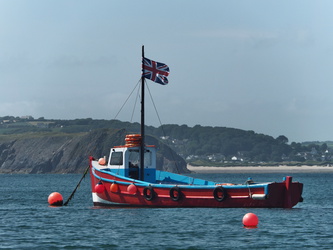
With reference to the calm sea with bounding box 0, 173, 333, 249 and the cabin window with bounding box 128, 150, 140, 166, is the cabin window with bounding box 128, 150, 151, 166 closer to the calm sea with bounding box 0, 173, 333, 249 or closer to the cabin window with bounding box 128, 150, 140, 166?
the cabin window with bounding box 128, 150, 140, 166

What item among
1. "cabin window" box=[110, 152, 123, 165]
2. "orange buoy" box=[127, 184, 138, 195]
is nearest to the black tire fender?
"orange buoy" box=[127, 184, 138, 195]

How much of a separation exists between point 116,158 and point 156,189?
14.9ft

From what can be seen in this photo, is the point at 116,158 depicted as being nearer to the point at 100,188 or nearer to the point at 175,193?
the point at 100,188

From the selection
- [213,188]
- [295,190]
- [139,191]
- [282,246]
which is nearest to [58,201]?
[139,191]

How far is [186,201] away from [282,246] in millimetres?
12333

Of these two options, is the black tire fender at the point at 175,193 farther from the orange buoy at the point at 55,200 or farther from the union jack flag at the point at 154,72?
the orange buoy at the point at 55,200

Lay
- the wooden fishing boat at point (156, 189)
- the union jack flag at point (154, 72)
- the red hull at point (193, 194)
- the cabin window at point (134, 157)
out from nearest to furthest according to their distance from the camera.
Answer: the red hull at point (193, 194), the wooden fishing boat at point (156, 189), the cabin window at point (134, 157), the union jack flag at point (154, 72)

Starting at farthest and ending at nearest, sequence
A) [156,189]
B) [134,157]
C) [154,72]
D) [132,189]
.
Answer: [154,72] → [134,157] → [132,189] → [156,189]

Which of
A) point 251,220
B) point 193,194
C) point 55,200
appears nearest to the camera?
point 251,220

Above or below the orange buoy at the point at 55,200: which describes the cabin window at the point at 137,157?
above

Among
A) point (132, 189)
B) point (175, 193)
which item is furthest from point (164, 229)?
point (132, 189)

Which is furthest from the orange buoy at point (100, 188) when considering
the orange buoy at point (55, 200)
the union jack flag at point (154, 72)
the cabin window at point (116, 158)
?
the union jack flag at point (154, 72)

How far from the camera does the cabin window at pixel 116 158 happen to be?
45281 mm

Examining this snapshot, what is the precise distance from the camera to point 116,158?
45594 mm
